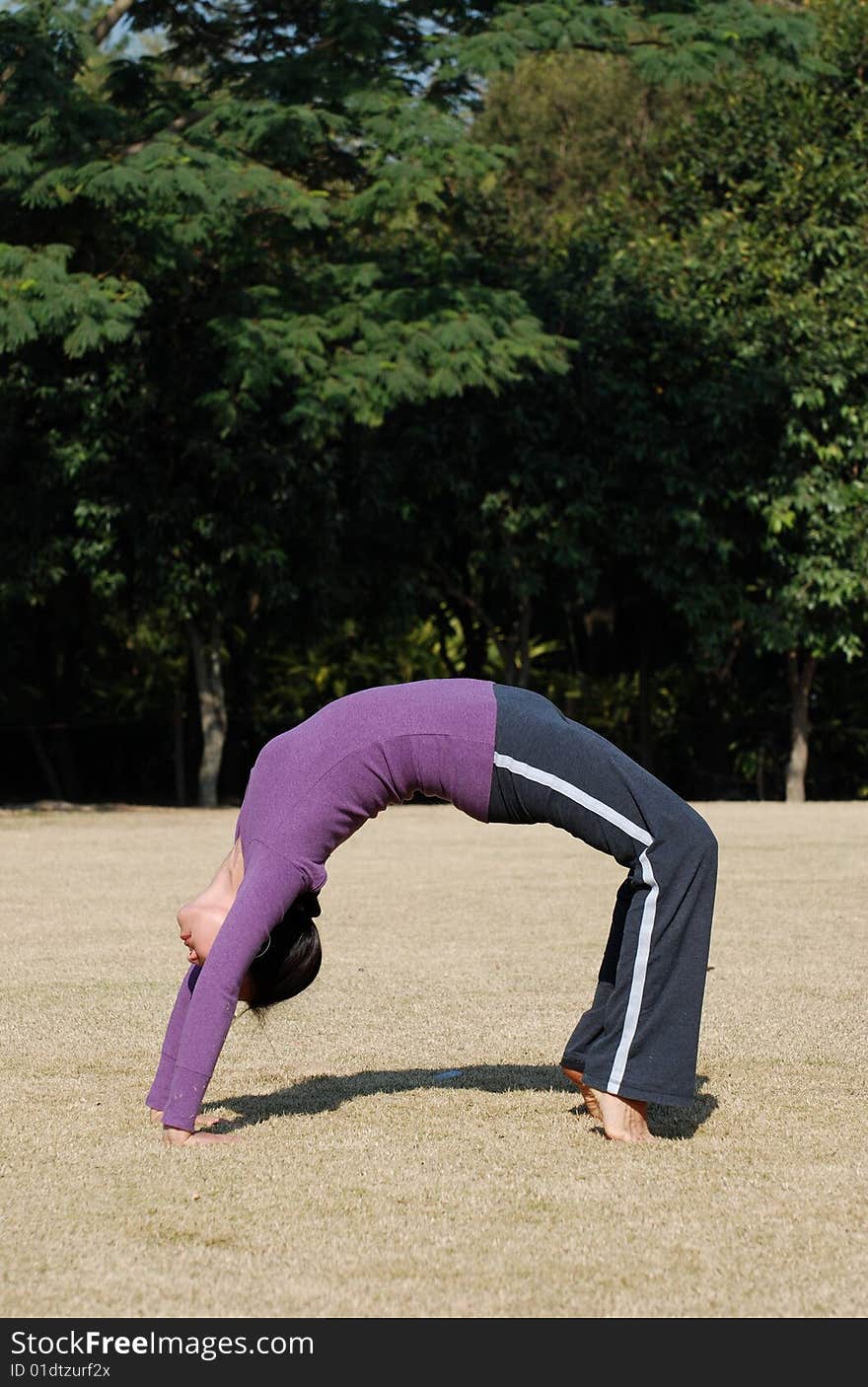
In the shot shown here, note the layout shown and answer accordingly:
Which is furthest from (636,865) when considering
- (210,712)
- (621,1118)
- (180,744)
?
(180,744)

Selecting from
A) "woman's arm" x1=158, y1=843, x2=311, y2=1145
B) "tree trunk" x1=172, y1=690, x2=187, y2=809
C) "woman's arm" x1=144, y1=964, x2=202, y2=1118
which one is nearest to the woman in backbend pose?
"woman's arm" x1=158, y1=843, x2=311, y2=1145

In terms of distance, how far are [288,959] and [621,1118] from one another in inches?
37.8

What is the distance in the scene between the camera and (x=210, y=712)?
1844 cm

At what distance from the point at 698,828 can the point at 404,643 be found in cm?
1639

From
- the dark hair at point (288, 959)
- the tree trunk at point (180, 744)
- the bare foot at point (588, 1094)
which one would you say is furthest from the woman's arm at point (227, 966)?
the tree trunk at point (180, 744)

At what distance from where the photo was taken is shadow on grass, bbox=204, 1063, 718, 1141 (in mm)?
4531

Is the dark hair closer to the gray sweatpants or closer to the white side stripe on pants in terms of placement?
the gray sweatpants

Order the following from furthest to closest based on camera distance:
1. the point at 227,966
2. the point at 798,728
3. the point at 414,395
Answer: the point at 798,728
the point at 414,395
the point at 227,966

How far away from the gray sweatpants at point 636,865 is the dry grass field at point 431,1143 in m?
0.24

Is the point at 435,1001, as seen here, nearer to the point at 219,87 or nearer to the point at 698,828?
the point at 698,828

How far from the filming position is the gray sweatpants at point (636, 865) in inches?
162

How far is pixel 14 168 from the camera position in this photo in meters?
13.7

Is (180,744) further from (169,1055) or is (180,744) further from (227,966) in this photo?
(227,966)
